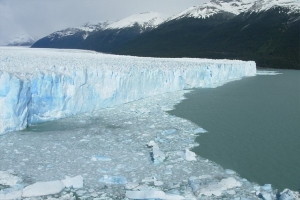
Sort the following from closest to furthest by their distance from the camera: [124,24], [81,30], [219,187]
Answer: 1. [219,187]
2. [124,24]
3. [81,30]

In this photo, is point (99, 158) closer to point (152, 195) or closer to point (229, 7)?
Result: point (152, 195)

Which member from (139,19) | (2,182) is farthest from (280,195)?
(139,19)

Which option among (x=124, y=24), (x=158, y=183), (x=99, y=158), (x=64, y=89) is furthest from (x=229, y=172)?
(x=124, y=24)

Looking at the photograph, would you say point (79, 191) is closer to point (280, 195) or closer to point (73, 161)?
point (73, 161)

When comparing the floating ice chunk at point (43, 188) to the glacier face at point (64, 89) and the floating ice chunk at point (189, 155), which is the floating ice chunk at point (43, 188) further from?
the glacier face at point (64, 89)

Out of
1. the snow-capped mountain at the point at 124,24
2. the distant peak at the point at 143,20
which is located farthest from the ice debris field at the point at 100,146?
the distant peak at the point at 143,20

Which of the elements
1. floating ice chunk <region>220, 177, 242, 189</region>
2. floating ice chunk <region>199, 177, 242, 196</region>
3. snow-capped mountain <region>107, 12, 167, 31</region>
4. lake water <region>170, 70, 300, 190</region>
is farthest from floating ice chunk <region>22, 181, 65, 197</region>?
snow-capped mountain <region>107, 12, 167, 31</region>
